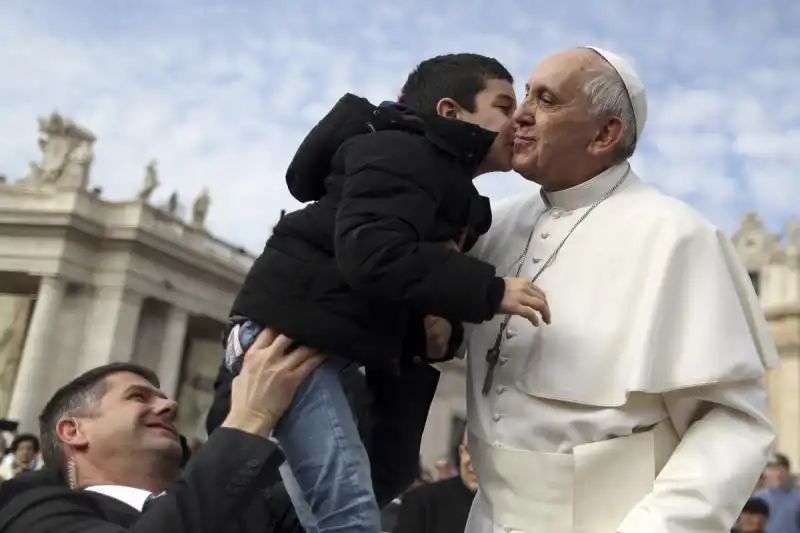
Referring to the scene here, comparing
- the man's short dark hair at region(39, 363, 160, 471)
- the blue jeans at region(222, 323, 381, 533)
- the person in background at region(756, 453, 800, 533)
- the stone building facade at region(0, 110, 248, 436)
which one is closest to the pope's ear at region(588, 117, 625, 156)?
the blue jeans at region(222, 323, 381, 533)

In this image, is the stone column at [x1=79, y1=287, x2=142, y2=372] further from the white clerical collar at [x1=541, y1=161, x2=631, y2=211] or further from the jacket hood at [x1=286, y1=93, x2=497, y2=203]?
the white clerical collar at [x1=541, y1=161, x2=631, y2=211]

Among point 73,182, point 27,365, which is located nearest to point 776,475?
point 27,365

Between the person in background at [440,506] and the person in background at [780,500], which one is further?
the person in background at [780,500]

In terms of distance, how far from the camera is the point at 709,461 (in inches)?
73.8

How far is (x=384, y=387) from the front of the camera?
7.21 feet

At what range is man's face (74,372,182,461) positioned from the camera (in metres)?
2.61

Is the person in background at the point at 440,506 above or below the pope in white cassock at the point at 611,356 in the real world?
below

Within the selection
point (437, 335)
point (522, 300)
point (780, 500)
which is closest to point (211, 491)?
point (437, 335)

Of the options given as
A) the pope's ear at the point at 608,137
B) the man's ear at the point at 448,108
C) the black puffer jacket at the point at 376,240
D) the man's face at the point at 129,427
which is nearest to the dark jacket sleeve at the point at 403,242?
the black puffer jacket at the point at 376,240

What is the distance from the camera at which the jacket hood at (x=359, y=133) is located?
2.04 metres

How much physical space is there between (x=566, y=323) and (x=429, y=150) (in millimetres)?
469

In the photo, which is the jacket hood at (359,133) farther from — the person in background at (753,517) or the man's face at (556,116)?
the person in background at (753,517)

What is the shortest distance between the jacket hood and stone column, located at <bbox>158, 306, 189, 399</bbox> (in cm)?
2596

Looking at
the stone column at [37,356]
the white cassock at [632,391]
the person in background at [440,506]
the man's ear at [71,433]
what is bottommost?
the stone column at [37,356]
